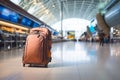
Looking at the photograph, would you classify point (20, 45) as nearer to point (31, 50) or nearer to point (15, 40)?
point (15, 40)

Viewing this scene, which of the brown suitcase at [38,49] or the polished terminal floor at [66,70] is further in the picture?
the brown suitcase at [38,49]

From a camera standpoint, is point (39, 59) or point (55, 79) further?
point (39, 59)

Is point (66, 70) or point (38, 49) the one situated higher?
point (38, 49)

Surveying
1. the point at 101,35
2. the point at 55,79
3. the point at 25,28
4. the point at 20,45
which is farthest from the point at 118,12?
the point at 55,79

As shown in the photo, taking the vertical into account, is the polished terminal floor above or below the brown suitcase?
below

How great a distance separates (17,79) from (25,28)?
2480cm

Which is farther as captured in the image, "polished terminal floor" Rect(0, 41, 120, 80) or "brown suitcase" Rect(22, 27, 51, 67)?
"brown suitcase" Rect(22, 27, 51, 67)

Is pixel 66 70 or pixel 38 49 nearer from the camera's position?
pixel 66 70

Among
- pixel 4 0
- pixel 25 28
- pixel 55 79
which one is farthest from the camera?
pixel 25 28

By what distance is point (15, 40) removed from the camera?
20.4 metres

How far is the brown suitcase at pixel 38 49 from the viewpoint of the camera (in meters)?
7.02

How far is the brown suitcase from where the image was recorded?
7023mm

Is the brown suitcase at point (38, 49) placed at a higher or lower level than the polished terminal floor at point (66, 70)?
higher

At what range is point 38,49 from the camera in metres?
7.07
